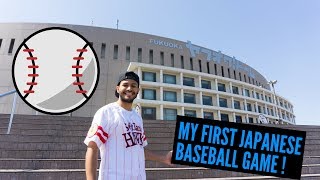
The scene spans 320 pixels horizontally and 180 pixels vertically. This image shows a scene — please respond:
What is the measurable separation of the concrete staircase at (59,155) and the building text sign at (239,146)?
2769 mm

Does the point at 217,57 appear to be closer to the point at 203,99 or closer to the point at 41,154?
the point at 203,99

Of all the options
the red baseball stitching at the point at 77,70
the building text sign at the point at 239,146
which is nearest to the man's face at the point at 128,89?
the building text sign at the point at 239,146

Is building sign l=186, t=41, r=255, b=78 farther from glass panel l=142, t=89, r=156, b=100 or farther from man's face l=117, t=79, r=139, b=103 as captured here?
man's face l=117, t=79, r=139, b=103

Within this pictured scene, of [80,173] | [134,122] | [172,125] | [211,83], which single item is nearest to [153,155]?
[134,122]

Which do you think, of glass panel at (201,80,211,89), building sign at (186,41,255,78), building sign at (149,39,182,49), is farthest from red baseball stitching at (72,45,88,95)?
building sign at (186,41,255,78)

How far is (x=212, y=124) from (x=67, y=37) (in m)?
1.69

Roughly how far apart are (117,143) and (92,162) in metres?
0.20

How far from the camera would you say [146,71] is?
23.1m

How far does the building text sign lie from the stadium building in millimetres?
18586

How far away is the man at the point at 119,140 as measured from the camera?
55.6 inches

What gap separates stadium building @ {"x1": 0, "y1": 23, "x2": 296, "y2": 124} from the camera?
2153cm

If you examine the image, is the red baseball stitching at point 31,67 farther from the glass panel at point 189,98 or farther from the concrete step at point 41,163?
Answer: the glass panel at point 189,98

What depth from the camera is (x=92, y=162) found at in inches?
52.9

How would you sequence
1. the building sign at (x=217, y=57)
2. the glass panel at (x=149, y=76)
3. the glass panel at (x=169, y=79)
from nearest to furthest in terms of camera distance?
the glass panel at (x=149, y=76)
the glass panel at (x=169, y=79)
the building sign at (x=217, y=57)
